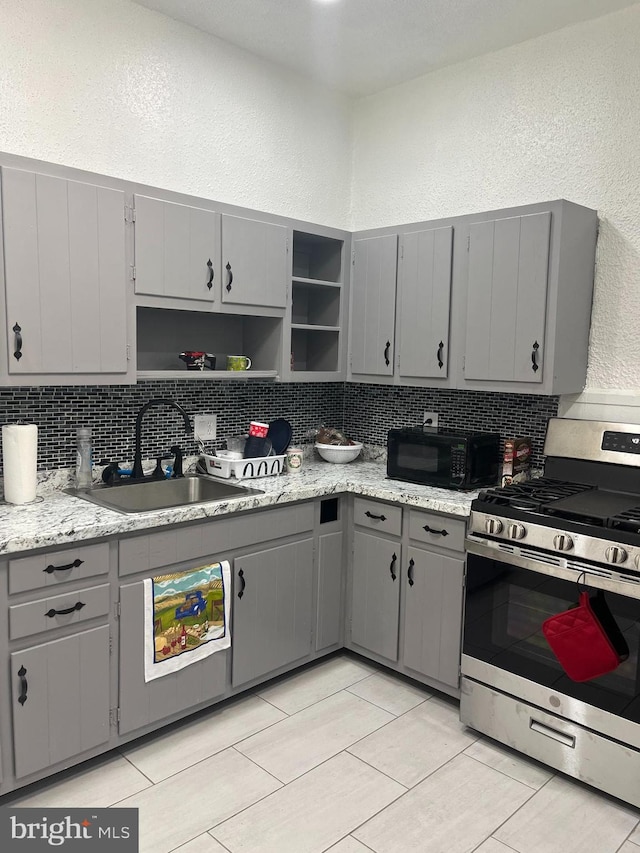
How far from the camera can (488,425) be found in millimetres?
3336

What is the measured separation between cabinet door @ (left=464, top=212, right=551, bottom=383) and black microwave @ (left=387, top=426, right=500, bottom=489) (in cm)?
31

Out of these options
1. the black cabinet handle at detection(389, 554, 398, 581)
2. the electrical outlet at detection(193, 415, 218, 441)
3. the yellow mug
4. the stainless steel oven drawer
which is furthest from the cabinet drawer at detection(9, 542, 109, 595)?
the stainless steel oven drawer

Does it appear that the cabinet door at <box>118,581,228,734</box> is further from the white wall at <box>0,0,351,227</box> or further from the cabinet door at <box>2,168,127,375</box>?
the white wall at <box>0,0,351,227</box>

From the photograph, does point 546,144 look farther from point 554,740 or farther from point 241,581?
point 554,740

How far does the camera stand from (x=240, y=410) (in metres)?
Result: 3.48

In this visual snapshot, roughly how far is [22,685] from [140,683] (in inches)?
17.7

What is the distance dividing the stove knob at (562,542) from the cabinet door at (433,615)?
0.51m

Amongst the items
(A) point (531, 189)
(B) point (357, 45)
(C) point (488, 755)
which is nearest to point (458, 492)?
(C) point (488, 755)

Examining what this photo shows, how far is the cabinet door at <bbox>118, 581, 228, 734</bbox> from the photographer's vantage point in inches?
94.3

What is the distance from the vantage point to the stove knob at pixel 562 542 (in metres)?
2.30

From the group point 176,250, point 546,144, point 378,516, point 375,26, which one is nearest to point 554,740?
point 378,516

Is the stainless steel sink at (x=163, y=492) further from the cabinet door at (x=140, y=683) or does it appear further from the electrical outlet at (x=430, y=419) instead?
the electrical outlet at (x=430, y=419)

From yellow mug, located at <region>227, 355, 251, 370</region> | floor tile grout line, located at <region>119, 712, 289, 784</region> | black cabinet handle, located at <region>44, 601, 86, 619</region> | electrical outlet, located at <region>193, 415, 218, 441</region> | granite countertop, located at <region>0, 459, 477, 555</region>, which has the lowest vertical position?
floor tile grout line, located at <region>119, 712, 289, 784</region>

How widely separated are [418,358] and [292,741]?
1.81 m
